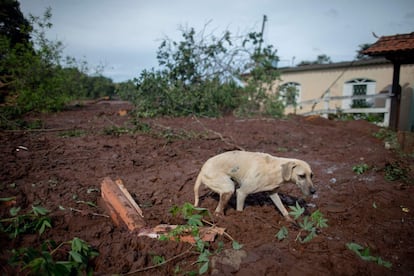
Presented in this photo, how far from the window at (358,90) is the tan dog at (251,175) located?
14.5 m

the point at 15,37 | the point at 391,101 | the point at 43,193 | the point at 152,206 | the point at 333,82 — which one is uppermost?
the point at 15,37

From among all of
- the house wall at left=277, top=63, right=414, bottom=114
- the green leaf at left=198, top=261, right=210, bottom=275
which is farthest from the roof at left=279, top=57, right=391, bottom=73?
the green leaf at left=198, top=261, right=210, bottom=275

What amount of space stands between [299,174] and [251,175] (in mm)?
640

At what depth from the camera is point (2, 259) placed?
2.42 metres

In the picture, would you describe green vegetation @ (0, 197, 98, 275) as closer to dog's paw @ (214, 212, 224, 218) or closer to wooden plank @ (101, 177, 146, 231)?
wooden plank @ (101, 177, 146, 231)

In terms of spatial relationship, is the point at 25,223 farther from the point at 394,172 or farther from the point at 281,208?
the point at 394,172

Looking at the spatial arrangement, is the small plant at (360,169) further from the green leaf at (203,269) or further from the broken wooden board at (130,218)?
the green leaf at (203,269)

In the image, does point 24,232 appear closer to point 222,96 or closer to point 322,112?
point 222,96

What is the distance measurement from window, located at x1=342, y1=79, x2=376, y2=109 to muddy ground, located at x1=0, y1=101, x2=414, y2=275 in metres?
8.00

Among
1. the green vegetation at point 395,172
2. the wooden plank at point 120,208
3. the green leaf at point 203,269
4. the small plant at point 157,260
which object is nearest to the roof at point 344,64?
the green vegetation at point 395,172

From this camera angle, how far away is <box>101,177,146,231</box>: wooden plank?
3.25m

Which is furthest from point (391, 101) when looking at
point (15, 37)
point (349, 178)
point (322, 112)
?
point (15, 37)

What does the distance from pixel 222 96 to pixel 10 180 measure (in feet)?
39.0

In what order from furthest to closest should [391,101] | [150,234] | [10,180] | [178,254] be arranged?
1. [391,101]
2. [10,180]
3. [150,234]
4. [178,254]
